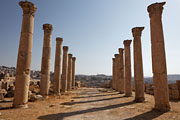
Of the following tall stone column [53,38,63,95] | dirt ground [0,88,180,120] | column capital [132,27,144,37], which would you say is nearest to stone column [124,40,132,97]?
column capital [132,27,144,37]

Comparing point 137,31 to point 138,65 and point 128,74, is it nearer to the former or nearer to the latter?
point 138,65

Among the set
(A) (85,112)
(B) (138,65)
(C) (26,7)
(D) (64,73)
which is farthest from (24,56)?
(D) (64,73)

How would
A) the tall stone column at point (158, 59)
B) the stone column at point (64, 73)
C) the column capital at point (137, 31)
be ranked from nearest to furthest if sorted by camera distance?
the tall stone column at point (158, 59), the column capital at point (137, 31), the stone column at point (64, 73)

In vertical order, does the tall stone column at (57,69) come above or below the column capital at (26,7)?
below

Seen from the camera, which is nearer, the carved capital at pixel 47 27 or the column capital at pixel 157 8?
the column capital at pixel 157 8

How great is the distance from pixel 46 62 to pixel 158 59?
445 inches

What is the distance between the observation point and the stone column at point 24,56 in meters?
9.55

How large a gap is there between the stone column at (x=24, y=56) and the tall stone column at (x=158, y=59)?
9.43 m

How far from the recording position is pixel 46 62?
1510 centimetres

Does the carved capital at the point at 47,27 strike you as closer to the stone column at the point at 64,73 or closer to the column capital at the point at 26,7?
the column capital at the point at 26,7

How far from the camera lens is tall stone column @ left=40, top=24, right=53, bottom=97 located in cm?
1462

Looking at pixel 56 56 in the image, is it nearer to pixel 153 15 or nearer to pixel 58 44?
pixel 58 44

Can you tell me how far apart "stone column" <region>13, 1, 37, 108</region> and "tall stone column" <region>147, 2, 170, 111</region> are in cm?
943

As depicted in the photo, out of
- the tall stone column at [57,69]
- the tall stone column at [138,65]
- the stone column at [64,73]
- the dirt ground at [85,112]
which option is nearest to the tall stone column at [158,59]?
the dirt ground at [85,112]
